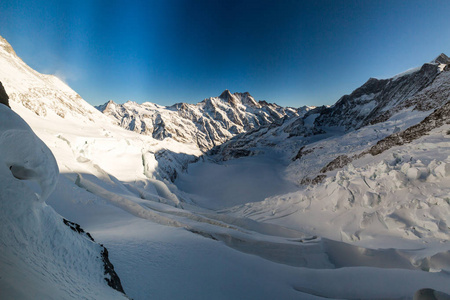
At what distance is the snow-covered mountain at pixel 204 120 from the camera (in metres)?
102

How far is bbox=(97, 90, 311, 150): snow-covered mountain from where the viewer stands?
102m

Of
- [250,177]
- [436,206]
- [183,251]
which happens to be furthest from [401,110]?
[183,251]

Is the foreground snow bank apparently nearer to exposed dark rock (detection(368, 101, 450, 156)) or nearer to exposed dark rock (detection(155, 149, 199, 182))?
exposed dark rock (detection(368, 101, 450, 156))

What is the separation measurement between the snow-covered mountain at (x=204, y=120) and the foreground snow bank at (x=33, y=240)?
92046 millimetres

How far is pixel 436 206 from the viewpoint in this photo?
20.0 ft

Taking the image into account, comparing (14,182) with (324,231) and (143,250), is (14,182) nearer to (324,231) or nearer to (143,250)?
(143,250)

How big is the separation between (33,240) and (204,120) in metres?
118

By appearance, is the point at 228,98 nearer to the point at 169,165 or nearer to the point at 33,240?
the point at 169,165

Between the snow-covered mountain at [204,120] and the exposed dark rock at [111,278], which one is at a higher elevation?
the snow-covered mountain at [204,120]

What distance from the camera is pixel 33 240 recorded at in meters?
2.40

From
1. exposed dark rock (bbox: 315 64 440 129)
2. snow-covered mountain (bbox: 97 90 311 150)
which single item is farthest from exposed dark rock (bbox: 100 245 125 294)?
snow-covered mountain (bbox: 97 90 311 150)

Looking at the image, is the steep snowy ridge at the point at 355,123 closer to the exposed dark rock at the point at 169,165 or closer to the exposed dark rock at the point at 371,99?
the exposed dark rock at the point at 371,99

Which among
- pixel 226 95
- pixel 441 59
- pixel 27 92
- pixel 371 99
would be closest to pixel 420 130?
pixel 27 92

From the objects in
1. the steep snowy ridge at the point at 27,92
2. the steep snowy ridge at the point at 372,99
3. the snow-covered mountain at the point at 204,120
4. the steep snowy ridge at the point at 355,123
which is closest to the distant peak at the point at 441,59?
the steep snowy ridge at the point at 372,99
